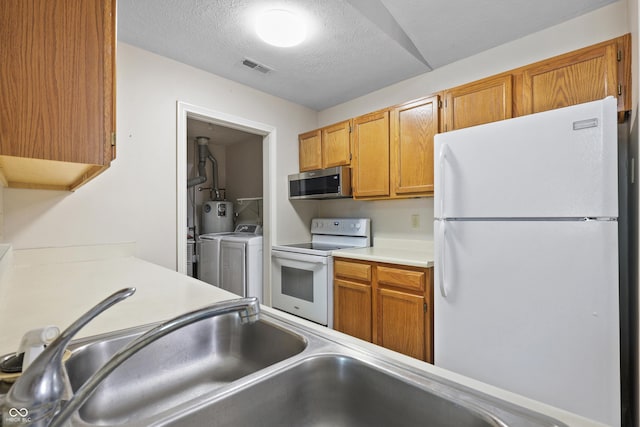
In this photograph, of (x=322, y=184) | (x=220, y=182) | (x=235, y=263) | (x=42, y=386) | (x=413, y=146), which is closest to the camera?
(x=42, y=386)

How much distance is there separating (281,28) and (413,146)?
1250 mm

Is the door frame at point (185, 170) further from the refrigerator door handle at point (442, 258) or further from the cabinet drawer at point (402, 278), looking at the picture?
the refrigerator door handle at point (442, 258)

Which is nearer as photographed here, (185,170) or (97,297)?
(97,297)

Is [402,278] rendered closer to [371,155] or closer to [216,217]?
[371,155]

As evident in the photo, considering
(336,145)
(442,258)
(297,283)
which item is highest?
(336,145)

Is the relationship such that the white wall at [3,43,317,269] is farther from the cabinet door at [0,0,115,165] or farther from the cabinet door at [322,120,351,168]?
the cabinet door at [0,0,115,165]

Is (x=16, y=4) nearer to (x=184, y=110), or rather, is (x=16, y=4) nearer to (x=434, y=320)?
(x=184, y=110)

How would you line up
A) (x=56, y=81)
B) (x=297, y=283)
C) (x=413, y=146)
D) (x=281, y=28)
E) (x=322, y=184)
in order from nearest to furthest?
(x=56, y=81)
(x=281, y=28)
(x=413, y=146)
(x=297, y=283)
(x=322, y=184)

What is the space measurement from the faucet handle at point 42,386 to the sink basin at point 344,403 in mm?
172

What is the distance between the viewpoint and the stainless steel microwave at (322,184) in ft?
9.06

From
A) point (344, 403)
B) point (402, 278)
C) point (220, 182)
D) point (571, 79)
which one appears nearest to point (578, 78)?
point (571, 79)

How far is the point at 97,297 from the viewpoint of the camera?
109cm

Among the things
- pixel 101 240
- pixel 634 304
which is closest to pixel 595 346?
pixel 634 304

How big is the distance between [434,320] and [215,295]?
1.39 m
